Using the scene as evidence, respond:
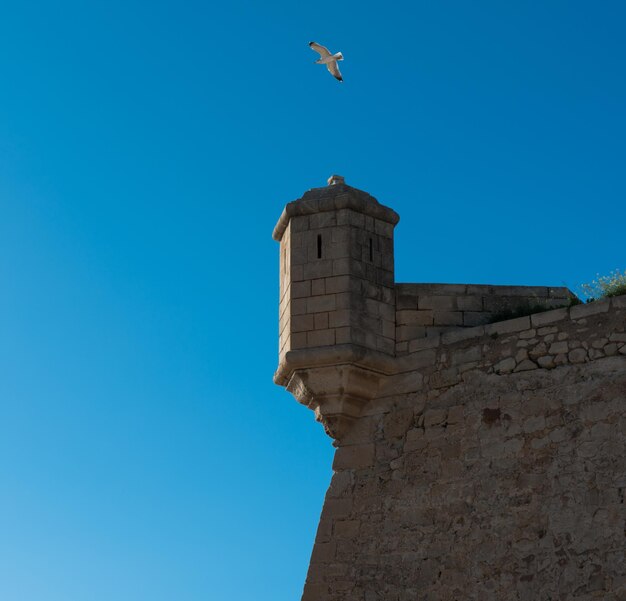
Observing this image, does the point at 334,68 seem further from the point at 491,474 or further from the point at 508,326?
the point at 491,474

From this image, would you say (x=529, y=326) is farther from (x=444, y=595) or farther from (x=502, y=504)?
(x=444, y=595)

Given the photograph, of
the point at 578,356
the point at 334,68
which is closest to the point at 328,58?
the point at 334,68

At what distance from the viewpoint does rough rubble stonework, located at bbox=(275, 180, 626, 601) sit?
9367mm

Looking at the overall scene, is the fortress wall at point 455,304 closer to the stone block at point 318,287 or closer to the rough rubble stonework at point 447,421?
the rough rubble stonework at point 447,421

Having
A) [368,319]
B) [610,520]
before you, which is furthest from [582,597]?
[368,319]

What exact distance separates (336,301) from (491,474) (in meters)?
2.00

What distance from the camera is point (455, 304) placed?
1095 cm

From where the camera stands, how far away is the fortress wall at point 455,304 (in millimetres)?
10875

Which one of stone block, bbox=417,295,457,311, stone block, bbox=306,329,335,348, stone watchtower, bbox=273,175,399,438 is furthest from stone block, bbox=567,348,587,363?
stone block, bbox=306,329,335,348

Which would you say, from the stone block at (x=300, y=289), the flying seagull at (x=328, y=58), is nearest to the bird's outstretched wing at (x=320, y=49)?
the flying seagull at (x=328, y=58)

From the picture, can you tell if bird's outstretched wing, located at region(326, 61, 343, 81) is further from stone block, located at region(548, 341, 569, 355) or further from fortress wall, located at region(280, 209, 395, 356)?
stone block, located at region(548, 341, 569, 355)

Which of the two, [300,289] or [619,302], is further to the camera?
[300,289]

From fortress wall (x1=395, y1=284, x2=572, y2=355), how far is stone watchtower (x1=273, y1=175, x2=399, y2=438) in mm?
115

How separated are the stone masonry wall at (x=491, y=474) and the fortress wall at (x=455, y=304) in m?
0.19
